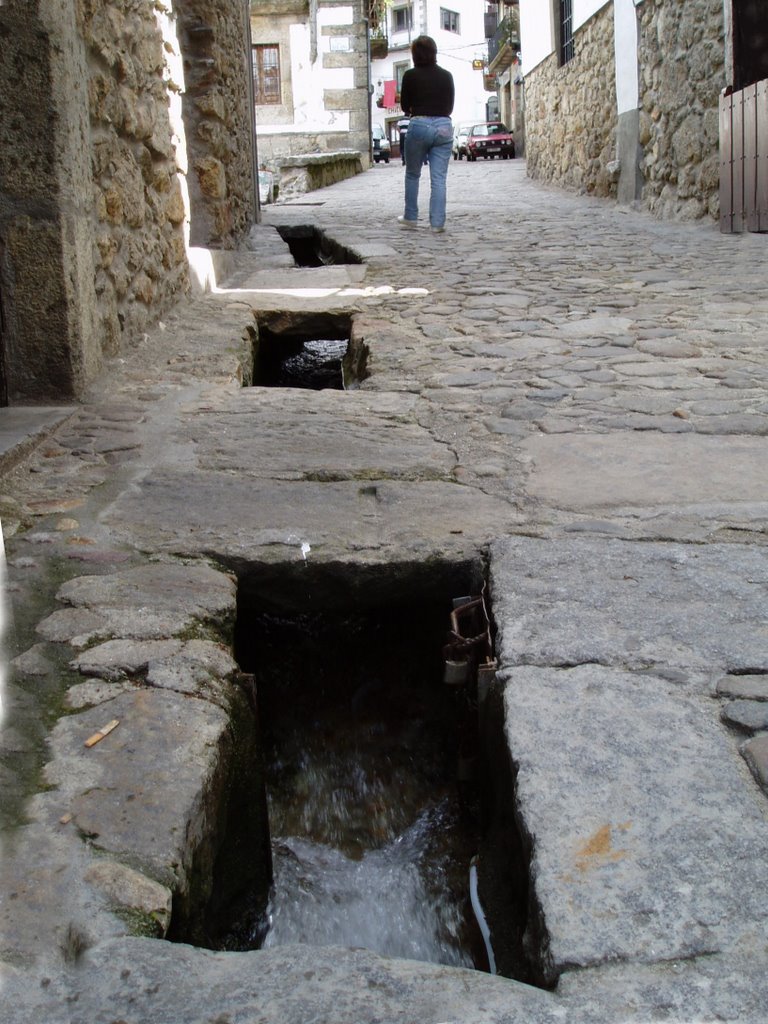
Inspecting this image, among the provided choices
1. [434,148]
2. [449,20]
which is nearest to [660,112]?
[434,148]

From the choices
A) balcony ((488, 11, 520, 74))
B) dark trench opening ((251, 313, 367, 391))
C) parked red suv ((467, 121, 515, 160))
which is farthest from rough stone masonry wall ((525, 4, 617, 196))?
balcony ((488, 11, 520, 74))

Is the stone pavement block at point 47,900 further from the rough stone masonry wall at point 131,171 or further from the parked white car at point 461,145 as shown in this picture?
the parked white car at point 461,145

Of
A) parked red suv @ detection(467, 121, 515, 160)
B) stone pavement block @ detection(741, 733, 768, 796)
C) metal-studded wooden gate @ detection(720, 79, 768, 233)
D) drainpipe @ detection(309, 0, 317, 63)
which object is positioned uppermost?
drainpipe @ detection(309, 0, 317, 63)

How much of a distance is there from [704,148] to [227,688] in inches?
316

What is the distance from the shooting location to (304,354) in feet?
20.1

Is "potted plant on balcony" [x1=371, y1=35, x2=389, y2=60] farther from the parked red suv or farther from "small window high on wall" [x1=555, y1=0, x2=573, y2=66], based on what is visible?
"small window high on wall" [x1=555, y1=0, x2=573, y2=66]

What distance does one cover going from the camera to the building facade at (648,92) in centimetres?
796

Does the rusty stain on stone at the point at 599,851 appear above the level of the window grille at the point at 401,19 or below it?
below

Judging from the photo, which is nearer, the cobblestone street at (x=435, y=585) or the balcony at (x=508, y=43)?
the cobblestone street at (x=435, y=585)

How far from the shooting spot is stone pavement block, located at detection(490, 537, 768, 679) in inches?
64.7

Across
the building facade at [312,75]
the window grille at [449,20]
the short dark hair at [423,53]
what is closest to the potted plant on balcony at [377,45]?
the building facade at [312,75]

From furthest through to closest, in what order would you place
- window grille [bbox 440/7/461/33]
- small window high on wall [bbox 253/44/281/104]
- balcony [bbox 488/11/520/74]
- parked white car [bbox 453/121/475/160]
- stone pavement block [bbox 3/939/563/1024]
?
window grille [bbox 440/7/461/33] < parked white car [bbox 453/121/475/160] < balcony [bbox 488/11/520/74] < small window high on wall [bbox 253/44/281/104] < stone pavement block [bbox 3/939/563/1024]

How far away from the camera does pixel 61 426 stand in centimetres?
309

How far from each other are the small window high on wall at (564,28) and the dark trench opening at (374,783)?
1280 centimetres
